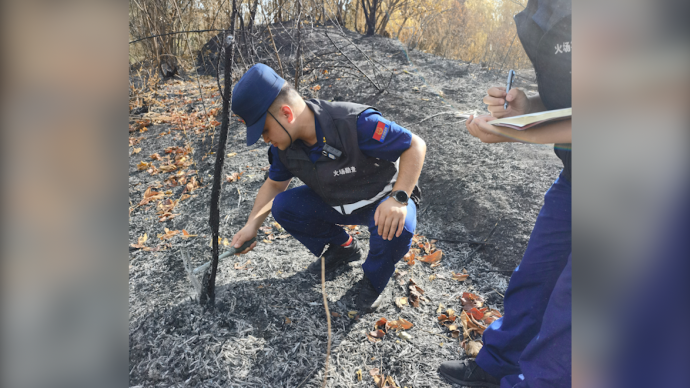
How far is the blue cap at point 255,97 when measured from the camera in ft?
5.46

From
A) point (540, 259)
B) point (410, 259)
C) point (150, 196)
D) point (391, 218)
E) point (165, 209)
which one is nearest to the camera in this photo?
point (540, 259)

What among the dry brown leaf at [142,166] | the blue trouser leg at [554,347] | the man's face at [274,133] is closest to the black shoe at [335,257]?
the man's face at [274,133]

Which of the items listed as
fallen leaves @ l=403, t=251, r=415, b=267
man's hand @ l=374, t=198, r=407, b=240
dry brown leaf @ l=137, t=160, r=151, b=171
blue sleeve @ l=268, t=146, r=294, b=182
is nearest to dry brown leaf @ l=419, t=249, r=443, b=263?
fallen leaves @ l=403, t=251, r=415, b=267

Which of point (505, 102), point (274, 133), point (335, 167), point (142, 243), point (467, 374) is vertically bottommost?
point (142, 243)

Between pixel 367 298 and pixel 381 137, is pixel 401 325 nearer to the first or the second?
pixel 367 298

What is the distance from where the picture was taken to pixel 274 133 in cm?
176

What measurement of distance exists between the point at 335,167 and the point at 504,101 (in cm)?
94

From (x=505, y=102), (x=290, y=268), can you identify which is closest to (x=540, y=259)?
(x=505, y=102)

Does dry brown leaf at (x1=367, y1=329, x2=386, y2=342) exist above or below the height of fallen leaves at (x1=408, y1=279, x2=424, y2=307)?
below

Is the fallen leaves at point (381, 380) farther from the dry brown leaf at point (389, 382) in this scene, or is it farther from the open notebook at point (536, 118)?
the open notebook at point (536, 118)

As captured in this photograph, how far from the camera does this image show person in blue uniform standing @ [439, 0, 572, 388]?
2.84ft

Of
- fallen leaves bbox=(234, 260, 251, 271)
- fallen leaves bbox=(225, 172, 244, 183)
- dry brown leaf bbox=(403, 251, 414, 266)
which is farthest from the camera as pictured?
fallen leaves bbox=(225, 172, 244, 183)

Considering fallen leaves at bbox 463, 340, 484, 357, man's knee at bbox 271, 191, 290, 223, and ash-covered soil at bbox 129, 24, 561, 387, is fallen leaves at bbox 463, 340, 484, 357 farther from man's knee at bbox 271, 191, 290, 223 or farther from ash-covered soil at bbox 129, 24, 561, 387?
man's knee at bbox 271, 191, 290, 223
